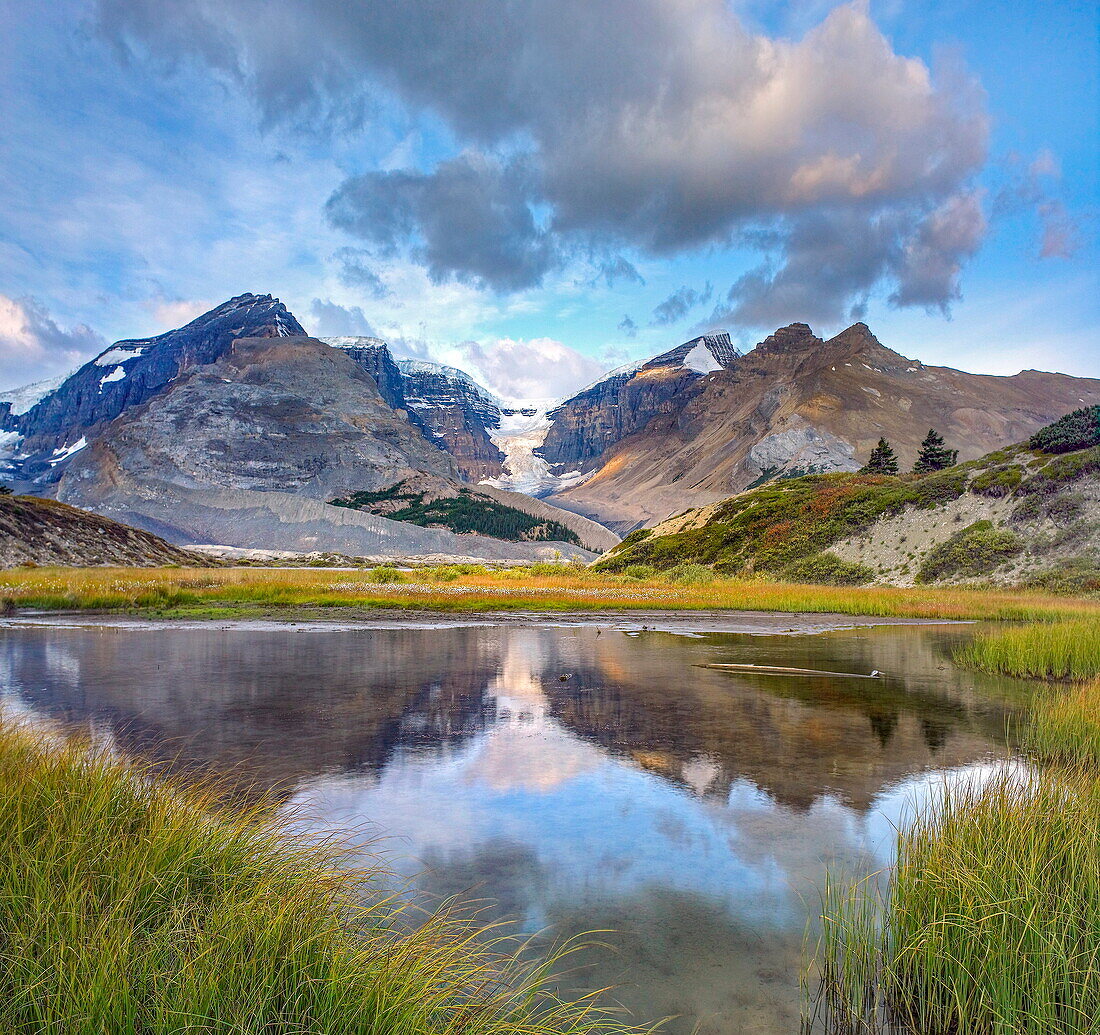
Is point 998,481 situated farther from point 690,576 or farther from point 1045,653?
point 1045,653

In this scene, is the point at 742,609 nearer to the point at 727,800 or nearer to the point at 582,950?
the point at 727,800

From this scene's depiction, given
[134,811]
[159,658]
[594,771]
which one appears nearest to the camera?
[134,811]

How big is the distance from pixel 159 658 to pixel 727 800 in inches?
645

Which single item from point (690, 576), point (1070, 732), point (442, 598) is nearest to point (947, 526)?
point (690, 576)

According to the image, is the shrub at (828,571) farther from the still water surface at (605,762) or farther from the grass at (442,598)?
the still water surface at (605,762)

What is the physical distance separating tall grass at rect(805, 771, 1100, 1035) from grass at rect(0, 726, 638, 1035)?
183 cm

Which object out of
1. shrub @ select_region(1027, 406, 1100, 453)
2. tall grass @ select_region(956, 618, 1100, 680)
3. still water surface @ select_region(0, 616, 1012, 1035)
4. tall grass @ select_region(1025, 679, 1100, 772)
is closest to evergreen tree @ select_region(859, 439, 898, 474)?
shrub @ select_region(1027, 406, 1100, 453)

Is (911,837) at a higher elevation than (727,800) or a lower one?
higher

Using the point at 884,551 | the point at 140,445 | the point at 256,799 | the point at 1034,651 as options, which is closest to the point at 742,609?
the point at 1034,651

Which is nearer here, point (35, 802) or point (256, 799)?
point (35, 802)

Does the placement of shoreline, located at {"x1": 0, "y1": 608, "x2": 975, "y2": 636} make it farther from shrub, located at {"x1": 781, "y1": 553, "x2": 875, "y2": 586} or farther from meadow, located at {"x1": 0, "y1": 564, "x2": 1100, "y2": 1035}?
shrub, located at {"x1": 781, "y1": 553, "x2": 875, "y2": 586}

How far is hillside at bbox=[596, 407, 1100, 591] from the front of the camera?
49.3 m

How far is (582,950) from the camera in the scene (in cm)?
547

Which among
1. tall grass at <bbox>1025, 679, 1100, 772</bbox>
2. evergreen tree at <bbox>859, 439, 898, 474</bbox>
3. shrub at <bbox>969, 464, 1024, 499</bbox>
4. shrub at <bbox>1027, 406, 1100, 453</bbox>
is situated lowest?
tall grass at <bbox>1025, 679, 1100, 772</bbox>
